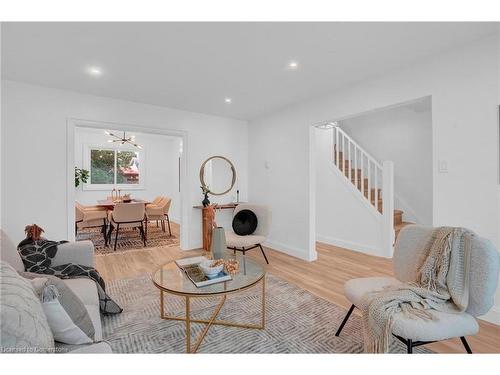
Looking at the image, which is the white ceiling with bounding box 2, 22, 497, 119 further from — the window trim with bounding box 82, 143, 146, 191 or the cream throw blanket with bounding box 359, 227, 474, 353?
the window trim with bounding box 82, 143, 146, 191

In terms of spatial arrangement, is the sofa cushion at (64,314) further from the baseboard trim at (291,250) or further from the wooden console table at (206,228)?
the baseboard trim at (291,250)

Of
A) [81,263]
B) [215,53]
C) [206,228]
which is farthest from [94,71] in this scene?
[206,228]

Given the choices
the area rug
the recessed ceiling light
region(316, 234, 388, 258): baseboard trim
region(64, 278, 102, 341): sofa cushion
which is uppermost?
the recessed ceiling light

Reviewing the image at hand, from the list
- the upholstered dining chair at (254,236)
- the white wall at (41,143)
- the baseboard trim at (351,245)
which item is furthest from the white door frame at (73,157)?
the baseboard trim at (351,245)

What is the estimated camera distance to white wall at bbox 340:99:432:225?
15.2ft

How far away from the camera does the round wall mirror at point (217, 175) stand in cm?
436

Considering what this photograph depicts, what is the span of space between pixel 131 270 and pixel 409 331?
3.10m

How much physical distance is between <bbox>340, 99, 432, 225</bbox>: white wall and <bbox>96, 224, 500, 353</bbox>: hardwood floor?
1822mm

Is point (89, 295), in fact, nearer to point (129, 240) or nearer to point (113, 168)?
point (129, 240)

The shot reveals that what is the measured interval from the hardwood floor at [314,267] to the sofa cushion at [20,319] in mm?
2196

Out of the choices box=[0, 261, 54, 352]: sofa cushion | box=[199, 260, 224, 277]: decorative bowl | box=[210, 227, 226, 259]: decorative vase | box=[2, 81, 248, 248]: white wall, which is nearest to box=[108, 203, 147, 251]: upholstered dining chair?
box=[2, 81, 248, 248]: white wall

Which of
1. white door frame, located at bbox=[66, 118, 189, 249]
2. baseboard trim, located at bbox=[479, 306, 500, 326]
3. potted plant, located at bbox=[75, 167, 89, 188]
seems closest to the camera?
baseboard trim, located at bbox=[479, 306, 500, 326]
